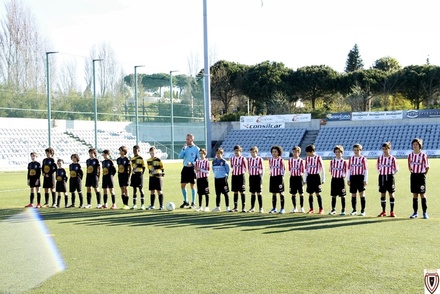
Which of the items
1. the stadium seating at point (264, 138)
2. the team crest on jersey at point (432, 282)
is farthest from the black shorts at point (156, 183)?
the stadium seating at point (264, 138)

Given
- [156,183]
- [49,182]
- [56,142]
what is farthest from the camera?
[56,142]

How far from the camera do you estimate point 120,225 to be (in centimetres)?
1196

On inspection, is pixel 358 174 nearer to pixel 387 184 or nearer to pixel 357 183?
pixel 357 183

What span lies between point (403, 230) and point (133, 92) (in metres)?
32.7

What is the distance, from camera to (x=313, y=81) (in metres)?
69.9

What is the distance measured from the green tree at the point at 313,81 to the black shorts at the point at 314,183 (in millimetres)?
57187

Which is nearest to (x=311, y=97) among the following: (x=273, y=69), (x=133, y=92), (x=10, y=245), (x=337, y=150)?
(x=273, y=69)

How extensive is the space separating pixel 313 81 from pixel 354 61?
3114 centimetres

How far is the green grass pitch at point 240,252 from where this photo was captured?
6746 mm

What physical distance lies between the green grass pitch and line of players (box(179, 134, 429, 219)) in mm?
605

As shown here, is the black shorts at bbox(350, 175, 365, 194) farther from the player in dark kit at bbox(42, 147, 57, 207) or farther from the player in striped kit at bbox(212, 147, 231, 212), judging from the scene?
the player in dark kit at bbox(42, 147, 57, 207)

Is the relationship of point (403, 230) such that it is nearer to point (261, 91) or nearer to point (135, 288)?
point (135, 288)

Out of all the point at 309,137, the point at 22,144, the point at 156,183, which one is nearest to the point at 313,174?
the point at 156,183

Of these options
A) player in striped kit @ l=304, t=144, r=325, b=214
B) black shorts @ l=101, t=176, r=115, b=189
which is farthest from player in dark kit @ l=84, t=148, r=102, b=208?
player in striped kit @ l=304, t=144, r=325, b=214
